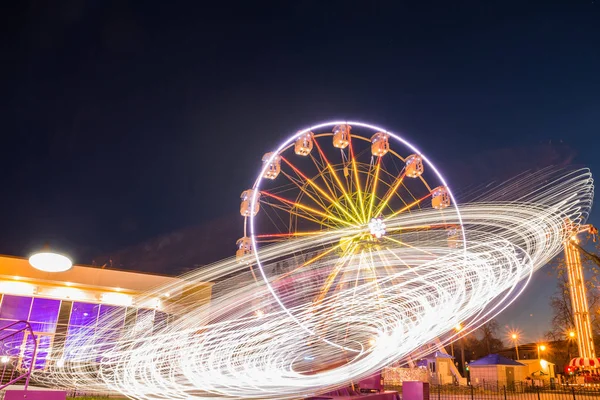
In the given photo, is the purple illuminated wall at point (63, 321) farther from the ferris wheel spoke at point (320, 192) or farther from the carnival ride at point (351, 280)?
the ferris wheel spoke at point (320, 192)

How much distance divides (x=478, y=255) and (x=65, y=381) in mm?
17683

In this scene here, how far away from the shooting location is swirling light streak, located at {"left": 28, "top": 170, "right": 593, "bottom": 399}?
14430 mm

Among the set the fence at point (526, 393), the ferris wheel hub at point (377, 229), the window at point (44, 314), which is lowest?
the fence at point (526, 393)

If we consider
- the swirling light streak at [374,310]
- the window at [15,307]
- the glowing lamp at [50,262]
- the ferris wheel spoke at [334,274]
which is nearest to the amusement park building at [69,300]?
the window at [15,307]

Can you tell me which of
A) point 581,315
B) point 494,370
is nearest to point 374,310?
point 581,315

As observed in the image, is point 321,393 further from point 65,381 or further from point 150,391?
point 65,381

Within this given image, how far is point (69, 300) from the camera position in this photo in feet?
79.6

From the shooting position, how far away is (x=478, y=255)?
1688 cm

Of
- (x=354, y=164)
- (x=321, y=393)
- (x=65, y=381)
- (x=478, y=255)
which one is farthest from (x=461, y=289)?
(x=65, y=381)

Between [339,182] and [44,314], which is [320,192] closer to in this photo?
[339,182]

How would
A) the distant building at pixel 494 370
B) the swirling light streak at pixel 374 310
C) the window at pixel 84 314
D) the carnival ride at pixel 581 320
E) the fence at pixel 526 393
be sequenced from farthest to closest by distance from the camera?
the distant building at pixel 494 370 < the window at pixel 84 314 < the carnival ride at pixel 581 320 < the fence at pixel 526 393 < the swirling light streak at pixel 374 310

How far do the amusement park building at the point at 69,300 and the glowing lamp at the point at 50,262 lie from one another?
1126mm

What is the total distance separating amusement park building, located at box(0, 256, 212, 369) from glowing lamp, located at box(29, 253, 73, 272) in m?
1.13

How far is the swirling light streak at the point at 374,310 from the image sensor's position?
14.4 meters
